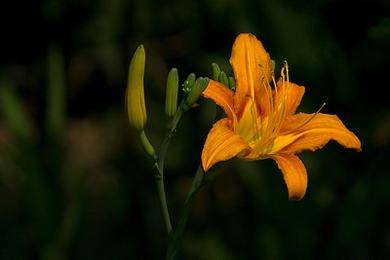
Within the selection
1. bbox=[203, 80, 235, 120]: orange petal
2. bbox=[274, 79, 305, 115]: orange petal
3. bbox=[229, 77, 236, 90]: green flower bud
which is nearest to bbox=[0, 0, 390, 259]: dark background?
bbox=[274, 79, 305, 115]: orange petal

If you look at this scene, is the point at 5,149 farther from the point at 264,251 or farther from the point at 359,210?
the point at 359,210

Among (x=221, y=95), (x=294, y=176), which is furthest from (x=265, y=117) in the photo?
(x=294, y=176)

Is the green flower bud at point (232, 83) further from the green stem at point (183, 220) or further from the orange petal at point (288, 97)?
the green stem at point (183, 220)

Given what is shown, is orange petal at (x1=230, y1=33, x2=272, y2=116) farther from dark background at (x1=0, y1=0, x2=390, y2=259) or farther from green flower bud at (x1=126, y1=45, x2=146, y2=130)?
dark background at (x1=0, y1=0, x2=390, y2=259)

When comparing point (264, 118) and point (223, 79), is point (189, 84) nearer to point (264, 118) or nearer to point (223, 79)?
point (223, 79)

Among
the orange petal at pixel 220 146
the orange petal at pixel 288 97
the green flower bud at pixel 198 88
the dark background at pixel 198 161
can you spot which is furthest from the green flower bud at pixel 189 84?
the dark background at pixel 198 161

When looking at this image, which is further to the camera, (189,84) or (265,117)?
(265,117)
